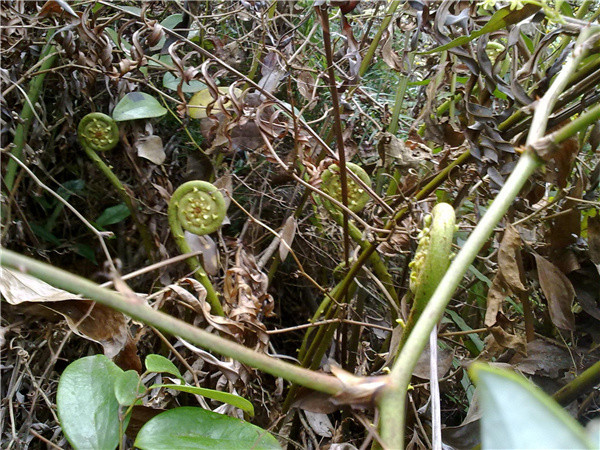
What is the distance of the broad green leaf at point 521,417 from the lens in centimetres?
16

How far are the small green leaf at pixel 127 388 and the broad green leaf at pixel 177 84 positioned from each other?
48 cm

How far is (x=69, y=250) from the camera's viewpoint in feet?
3.16

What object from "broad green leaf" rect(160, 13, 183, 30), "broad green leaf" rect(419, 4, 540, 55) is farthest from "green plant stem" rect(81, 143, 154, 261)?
"broad green leaf" rect(419, 4, 540, 55)

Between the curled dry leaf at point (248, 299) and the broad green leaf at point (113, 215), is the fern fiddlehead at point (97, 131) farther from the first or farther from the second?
the curled dry leaf at point (248, 299)

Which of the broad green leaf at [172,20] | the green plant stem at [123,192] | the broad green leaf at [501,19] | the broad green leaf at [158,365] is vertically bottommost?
the green plant stem at [123,192]

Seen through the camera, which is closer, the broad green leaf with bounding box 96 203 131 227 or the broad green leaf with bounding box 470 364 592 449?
the broad green leaf with bounding box 470 364 592 449

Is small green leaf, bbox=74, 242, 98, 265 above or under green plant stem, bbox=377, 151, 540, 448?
under

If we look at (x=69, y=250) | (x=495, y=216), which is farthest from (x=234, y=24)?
(x=495, y=216)

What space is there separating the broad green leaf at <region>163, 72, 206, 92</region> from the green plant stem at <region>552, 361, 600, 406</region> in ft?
2.11

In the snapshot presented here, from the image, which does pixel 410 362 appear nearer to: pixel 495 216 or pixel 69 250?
pixel 495 216

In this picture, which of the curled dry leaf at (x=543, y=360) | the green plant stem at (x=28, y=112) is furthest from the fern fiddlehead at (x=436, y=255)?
the green plant stem at (x=28, y=112)

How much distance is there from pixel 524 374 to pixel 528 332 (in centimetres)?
5

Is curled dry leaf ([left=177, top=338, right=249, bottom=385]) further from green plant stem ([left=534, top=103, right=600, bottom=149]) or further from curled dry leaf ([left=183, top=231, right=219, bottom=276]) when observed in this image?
green plant stem ([left=534, top=103, right=600, bottom=149])

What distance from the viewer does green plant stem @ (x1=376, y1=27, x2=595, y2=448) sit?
0.24 meters
